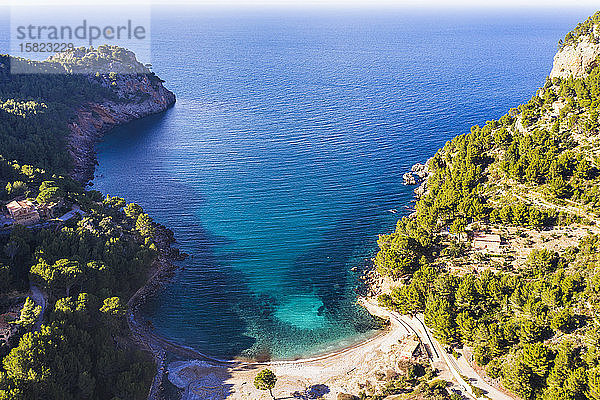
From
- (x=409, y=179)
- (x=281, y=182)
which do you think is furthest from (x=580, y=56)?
(x=281, y=182)

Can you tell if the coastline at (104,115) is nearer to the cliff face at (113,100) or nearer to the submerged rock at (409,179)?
the cliff face at (113,100)

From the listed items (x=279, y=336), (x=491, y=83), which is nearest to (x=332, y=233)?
(x=279, y=336)

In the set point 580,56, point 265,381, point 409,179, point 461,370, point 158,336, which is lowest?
point 158,336

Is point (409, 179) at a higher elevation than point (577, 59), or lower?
lower

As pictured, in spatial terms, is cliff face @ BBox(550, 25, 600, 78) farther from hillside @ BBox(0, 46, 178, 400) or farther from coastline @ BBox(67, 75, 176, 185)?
coastline @ BBox(67, 75, 176, 185)

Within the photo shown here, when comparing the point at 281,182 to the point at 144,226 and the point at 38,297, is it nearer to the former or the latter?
the point at 144,226
